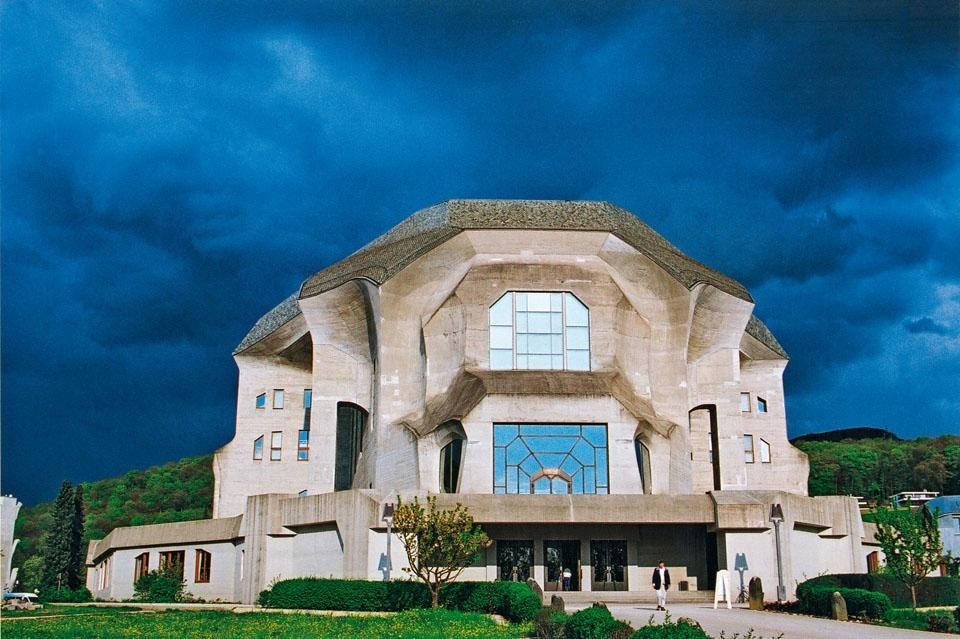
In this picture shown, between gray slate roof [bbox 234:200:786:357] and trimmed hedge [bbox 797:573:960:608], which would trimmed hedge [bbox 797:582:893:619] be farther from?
gray slate roof [bbox 234:200:786:357]

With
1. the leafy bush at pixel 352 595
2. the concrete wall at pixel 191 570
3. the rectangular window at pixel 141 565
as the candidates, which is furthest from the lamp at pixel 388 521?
the rectangular window at pixel 141 565

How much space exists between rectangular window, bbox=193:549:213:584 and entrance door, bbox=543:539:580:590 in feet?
49.4

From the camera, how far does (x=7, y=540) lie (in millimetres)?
47500

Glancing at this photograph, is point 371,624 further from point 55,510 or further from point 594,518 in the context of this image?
point 55,510

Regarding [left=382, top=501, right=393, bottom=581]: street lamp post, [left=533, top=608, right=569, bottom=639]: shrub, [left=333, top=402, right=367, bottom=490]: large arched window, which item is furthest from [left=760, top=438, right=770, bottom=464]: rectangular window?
[left=533, top=608, right=569, bottom=639]: shrub

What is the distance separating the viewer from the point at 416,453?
37.3 m

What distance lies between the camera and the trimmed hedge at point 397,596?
2384cm

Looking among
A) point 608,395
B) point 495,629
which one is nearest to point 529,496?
point 608,395

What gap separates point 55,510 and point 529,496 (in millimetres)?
42697

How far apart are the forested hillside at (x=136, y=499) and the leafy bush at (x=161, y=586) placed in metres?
41.7

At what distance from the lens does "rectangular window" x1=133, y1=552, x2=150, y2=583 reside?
44.5 meters

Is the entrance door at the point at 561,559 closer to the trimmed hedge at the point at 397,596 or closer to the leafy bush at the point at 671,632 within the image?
the trimmed hedge at the point at 397,596

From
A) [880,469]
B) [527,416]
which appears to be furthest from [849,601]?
[880,469]

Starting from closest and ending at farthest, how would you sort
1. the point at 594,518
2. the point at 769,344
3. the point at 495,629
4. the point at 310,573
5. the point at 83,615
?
the point at 495,629 < the point at 83,615 < the point at 594,518 < the point at 310,573 < the point at 769,344
